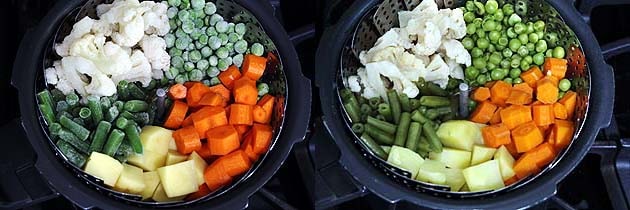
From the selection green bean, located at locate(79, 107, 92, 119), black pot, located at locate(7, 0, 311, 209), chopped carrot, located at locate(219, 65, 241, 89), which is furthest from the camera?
chopped carrot, located at locate(219, 65, 241, 89)

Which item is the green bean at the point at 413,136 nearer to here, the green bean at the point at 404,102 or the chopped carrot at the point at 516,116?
the green bean at the point at 404,102

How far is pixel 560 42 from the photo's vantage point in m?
1.68

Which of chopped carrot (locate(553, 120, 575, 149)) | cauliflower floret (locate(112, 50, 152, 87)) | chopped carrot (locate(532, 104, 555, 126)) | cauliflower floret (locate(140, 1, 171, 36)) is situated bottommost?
chopped carrot (locate(553, 120, 575, 149))

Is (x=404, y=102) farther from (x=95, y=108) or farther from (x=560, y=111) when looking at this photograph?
(x=95, y=108)

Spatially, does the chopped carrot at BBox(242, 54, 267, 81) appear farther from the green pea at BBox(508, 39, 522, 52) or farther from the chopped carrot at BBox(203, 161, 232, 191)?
the green pea at BBox(508, 39, 522, 52)

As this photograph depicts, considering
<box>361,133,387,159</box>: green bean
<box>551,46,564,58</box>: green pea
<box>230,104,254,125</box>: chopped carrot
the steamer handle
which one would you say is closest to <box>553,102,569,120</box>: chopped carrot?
<box>551,46,564,58</box>: green pea

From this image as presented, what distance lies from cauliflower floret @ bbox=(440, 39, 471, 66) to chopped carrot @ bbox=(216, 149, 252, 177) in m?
0.44

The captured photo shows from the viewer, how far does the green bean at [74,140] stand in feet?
4.89

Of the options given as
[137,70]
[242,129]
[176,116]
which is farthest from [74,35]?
[242,129]

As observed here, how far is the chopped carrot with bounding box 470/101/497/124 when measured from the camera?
5.34 feet

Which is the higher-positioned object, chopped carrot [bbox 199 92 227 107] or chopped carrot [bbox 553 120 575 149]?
chopped carrot [bbox 199 92 227 107]

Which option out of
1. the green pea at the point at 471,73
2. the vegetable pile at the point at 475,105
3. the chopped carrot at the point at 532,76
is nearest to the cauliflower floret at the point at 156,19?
the vegetable pile at the point at 475,105

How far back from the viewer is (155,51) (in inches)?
62.9

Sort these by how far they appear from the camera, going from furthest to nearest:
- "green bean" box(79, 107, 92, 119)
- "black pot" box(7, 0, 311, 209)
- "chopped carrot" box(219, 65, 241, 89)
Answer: "chopped carrot" box(219, 65, 241, 89) → "green bean" box(79, 107, 92, 119) → "black pot" box(7, 0, 311, 209)
